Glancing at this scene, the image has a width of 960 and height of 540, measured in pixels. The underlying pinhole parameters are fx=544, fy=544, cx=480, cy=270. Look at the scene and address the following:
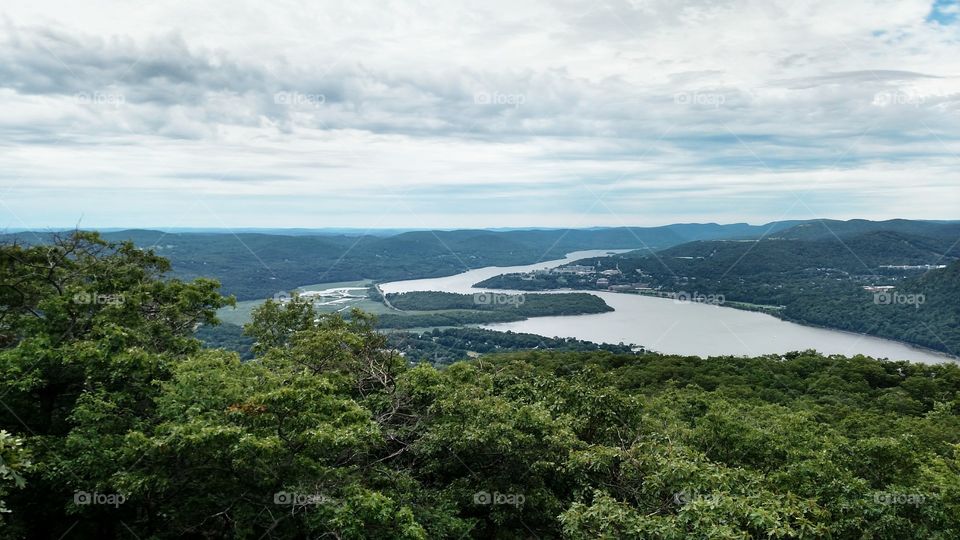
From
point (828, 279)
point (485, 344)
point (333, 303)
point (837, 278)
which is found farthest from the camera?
point (837, 278)

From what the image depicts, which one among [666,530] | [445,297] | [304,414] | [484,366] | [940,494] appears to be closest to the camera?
[666,530]

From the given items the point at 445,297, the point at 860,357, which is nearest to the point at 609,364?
the point at 860,357

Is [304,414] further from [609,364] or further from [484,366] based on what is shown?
[609,364]

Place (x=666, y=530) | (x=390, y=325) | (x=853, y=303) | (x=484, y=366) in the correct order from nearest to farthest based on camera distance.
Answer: (x=666, y=530), (x=484, y=366), (x=390, y=325), (x=853, y=303)

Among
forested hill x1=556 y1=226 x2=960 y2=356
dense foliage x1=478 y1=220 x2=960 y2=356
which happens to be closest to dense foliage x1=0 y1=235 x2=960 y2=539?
forested hill x1=556 y1=226 x2=960 y2=356

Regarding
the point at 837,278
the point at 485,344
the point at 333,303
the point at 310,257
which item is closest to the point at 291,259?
the point at 310,257

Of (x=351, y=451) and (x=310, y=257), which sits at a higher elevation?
(x=310, y=257)

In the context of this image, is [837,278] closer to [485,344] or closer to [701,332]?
[701,332]

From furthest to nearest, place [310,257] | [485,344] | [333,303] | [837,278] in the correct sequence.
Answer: [310,257], [837,278], [333,303], [485,344]
